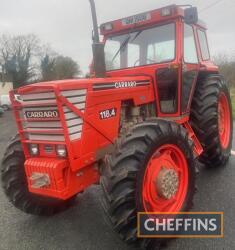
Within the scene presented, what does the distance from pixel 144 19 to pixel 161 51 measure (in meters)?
0.49

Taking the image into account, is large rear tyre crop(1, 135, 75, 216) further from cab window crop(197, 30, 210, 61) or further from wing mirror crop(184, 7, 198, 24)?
cab window crop(197, 30, 210, 61)

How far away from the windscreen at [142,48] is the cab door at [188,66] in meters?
0.23

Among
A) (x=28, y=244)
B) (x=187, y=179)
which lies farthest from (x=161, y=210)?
(x=28, y=244)

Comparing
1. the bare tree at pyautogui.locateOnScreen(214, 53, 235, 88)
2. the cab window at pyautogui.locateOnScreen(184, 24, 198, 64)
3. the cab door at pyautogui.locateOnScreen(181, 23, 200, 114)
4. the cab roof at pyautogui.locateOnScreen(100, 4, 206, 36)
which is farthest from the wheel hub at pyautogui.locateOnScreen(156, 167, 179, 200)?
the bare tree at pyautogui.locateOnScreen(214, 53, 235, 88)

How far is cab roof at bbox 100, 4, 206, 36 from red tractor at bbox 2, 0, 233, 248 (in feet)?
0.04

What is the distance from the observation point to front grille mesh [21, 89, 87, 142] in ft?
10.4

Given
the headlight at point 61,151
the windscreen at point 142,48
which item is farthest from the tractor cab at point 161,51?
the headlight at point 61,151

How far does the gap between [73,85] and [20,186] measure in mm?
1369

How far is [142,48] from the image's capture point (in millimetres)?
4789

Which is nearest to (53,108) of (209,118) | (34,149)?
(34,149)

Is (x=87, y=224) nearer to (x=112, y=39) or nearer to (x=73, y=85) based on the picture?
(x=73, y=85)

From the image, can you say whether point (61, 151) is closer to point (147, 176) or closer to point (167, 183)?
point (147, 176)

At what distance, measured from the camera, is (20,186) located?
3748 millimetres

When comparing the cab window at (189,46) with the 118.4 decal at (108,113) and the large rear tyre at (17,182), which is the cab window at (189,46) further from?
the large rear tyre at (17,182)
